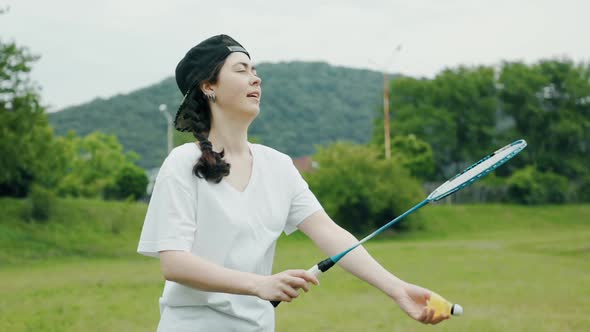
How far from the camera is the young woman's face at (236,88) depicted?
349 centimetres

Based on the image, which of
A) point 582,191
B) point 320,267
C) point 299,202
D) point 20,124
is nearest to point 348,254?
point 299,202

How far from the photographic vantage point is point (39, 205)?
3531cm

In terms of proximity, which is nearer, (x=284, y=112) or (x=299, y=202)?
(x=299, y=202)

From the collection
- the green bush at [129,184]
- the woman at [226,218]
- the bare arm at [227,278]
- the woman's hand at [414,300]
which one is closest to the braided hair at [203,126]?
the woman at [226,218]

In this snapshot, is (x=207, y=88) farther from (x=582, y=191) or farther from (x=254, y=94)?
(x=582, y=191)

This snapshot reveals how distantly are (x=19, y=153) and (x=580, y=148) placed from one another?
56121 mm

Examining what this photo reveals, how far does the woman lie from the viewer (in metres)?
3.12

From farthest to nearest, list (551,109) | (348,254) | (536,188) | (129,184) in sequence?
(551,109)
(536,188)
(129,184)
(348,254)

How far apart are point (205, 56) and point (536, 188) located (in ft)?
190

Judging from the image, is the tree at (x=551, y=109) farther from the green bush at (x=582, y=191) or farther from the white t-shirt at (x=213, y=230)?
the white t-shirt at (x=213, y=230)

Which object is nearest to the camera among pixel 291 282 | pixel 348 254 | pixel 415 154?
pixel 291 282

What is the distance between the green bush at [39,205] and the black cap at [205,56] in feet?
109

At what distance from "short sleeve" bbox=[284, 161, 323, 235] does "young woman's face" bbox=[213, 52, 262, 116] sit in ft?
1.14

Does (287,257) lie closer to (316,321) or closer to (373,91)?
(316,321)
